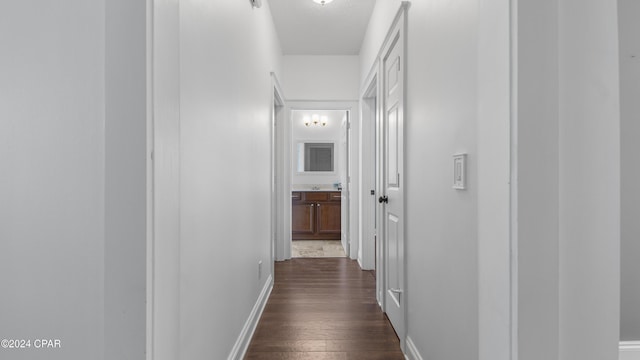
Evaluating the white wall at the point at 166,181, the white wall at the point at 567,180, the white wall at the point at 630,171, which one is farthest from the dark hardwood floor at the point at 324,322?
the white wall at the point at 567,180

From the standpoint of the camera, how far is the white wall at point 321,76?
4.20 metres

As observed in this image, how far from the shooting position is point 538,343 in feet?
2.66

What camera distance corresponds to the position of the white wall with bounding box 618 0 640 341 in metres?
1.33

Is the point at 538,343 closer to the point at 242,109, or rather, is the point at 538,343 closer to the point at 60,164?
the point at 60,164

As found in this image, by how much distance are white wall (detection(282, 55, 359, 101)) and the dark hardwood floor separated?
207 cm

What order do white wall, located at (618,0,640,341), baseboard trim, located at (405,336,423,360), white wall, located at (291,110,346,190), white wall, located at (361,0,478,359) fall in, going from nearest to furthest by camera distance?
1. white wall, located at (361,0,478,359)
2. white wall, located at (618,0,640,341)
3. baseboard trim, located at (405,336,423,360)
4. white wall, located at (291,110,346,190)

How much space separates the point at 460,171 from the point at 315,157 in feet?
17.0

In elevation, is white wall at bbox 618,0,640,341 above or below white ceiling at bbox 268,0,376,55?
below

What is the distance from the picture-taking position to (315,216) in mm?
5660

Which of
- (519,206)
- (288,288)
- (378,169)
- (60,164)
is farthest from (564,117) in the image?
(288,288)

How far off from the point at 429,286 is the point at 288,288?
1.80m

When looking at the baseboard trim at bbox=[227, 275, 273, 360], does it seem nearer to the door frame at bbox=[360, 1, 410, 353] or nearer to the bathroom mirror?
the door frame at bbox=[360, 1, 410, 353]

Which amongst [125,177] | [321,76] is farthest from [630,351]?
[321,76]

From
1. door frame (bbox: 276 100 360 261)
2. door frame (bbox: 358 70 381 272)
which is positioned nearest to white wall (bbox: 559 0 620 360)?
door frame (bbox: 358 70 381 272)
